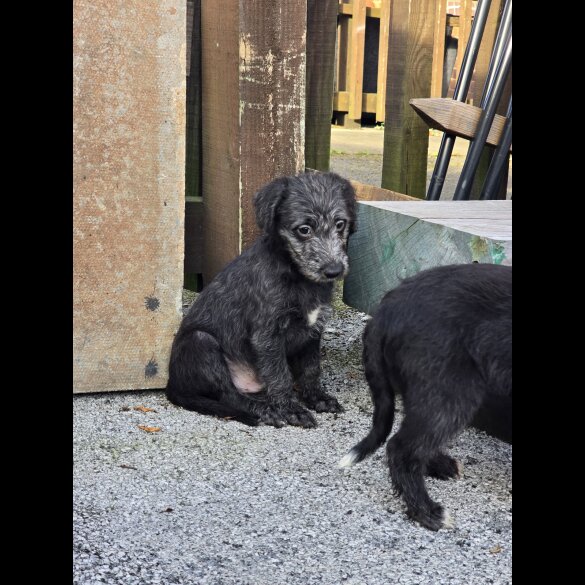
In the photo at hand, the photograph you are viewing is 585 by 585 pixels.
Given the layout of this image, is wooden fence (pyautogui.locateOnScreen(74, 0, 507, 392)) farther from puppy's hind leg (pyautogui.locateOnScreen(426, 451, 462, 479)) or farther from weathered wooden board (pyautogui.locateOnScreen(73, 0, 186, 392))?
puppy's hind leg (pyautogui.locateOnScreen(426, 451, 462, 479))

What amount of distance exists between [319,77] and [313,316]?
206cm

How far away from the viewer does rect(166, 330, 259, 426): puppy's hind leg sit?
442cm

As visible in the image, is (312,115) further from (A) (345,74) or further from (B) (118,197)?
(A) (345,74)

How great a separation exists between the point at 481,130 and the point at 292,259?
2145 mm

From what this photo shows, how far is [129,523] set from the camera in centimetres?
320

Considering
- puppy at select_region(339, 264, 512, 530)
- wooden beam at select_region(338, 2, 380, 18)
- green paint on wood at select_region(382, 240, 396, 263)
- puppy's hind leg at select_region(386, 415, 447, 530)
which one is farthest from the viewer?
wooden beam at select_region(338, 2, 380, 18)

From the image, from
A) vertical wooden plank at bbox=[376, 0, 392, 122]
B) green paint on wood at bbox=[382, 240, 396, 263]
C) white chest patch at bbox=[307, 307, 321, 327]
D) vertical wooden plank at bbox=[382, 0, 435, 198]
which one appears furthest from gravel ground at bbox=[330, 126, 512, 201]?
white chest patch at bbox=[307, 307, 321, 327]

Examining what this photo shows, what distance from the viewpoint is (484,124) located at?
5891 millimetres

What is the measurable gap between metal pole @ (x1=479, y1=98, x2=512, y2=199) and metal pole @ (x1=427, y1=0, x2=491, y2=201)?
0.29 m

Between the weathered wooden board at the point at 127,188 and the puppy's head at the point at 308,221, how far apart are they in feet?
1.73

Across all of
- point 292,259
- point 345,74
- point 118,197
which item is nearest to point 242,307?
point 292,259

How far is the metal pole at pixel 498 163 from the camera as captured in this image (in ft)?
19.5

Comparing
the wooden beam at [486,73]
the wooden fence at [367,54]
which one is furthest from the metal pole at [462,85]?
the wooden fence at [367,54]

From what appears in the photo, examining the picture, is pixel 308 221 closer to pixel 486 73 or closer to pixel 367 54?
pixel 486 73
